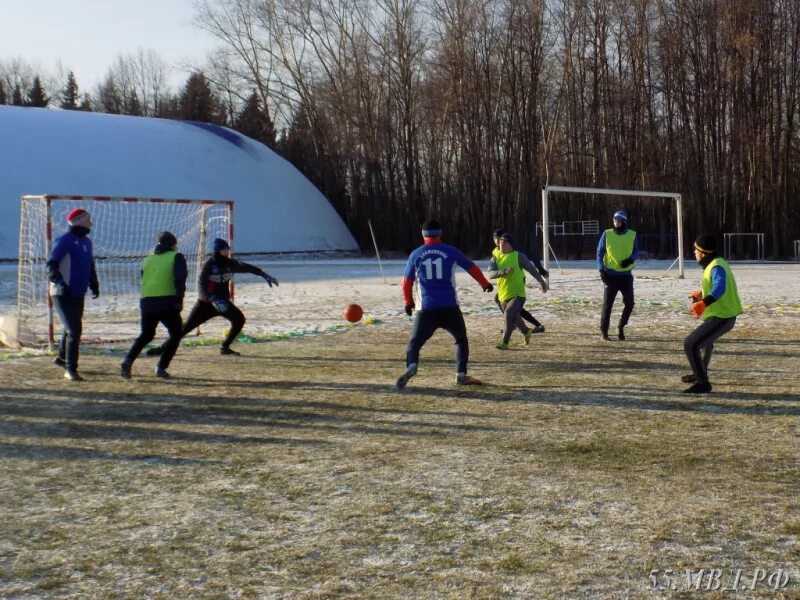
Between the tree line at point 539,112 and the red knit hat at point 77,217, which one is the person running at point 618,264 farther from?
the tree line at point 539,112

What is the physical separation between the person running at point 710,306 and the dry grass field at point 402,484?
1.41 ft

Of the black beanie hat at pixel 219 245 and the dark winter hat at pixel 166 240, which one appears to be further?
the black beanie hat at pixel 219 245

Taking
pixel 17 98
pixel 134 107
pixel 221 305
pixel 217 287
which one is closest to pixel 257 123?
pixel 134 107

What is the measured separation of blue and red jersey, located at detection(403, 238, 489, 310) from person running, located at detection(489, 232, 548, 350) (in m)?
2.80

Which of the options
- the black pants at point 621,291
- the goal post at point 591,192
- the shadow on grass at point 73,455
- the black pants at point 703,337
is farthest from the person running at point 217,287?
the goal post at point 591,192

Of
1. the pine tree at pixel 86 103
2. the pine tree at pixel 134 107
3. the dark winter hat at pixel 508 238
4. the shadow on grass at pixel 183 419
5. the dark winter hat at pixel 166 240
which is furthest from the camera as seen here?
the pine tree at pixel 86 103

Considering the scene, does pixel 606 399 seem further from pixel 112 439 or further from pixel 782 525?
pixel 112 439

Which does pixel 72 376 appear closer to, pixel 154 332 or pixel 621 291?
pixel 154 332

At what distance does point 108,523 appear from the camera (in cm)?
514

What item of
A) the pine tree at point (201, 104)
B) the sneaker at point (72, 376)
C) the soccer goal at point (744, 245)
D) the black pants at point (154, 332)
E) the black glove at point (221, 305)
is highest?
the pine tree at point (201, 104)

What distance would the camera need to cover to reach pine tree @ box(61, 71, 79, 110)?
8731 cm

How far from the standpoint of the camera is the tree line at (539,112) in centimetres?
4459

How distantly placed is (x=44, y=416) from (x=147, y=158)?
40914 mm

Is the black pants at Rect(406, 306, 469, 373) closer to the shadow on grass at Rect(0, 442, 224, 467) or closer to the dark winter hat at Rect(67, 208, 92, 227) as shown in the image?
the shadow on grass at Rect(0, 442, 224, 467)
